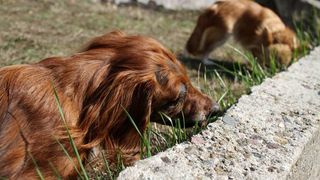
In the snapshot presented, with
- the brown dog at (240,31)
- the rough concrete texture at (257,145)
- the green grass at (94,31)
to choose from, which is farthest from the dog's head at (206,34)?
the rough concrete texture at (257,145)

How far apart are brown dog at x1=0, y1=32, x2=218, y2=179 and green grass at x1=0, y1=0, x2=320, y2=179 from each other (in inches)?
49.6

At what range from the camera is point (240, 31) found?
7121mm

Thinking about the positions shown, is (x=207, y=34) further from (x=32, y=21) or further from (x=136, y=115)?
(x=136, y=115)

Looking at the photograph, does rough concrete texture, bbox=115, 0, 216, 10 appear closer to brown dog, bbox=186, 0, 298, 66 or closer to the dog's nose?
brown dog, bbox=186, 0, 298, 66

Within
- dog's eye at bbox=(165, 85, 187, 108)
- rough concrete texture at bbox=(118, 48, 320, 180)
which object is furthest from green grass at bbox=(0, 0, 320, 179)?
dog's eye at bbox=(165, 85, 187, 108)

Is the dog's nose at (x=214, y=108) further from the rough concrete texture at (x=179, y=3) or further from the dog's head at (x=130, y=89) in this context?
the rough concrete texture at (x=179, y=3)

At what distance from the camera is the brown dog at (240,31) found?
275 inches

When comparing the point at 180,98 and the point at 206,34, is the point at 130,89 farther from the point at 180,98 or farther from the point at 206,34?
the point at 206,34

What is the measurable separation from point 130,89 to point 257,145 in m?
0.75

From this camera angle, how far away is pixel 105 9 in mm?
8156

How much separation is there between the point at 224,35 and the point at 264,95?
3.37m

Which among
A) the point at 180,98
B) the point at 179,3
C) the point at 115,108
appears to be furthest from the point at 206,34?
the point at 115,108

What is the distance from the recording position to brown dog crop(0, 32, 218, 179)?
9.20 ft

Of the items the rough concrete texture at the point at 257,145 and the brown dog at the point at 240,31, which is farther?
the brown dog at the point at 240,31
